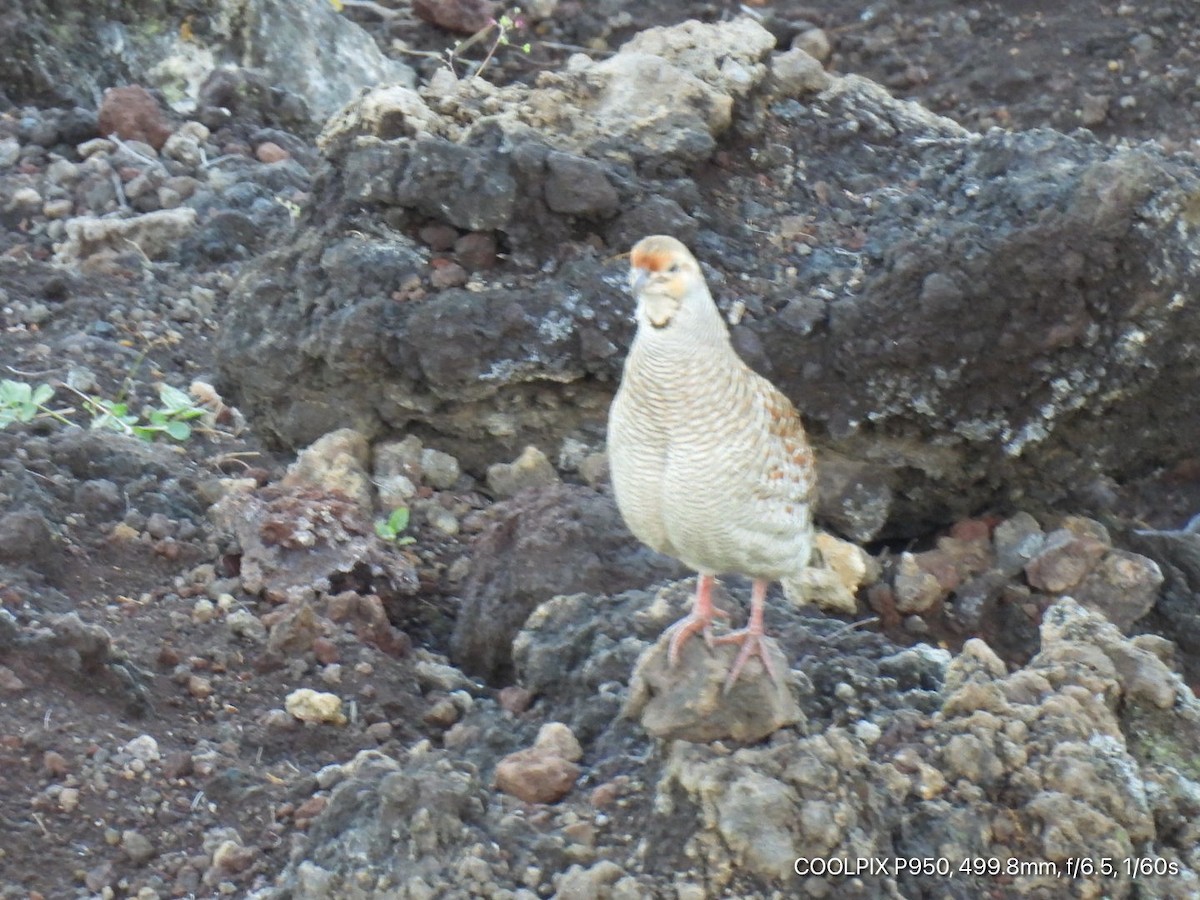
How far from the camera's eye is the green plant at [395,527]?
5.68 meters

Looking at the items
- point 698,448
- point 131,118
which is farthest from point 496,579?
point 131,118

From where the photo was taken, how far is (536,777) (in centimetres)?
420

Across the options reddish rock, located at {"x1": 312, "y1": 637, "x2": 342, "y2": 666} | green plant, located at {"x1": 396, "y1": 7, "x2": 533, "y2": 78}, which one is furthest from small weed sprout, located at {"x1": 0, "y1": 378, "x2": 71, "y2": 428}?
green plant, located at {"x1": 396, "y1": 7, "x2": 533, "y2": 78}

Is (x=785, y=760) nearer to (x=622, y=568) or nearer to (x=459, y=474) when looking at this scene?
(x=622, y=568)

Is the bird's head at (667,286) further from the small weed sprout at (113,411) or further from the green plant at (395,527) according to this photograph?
the small weed sprout at (113,411)

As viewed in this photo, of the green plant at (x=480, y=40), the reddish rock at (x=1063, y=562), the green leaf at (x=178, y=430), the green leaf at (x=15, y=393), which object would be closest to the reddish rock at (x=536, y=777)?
the reddish rock at (x=1063, y=562)

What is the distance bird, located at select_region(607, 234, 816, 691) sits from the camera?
408cm

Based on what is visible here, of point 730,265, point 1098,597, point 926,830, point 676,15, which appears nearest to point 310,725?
point 926,830

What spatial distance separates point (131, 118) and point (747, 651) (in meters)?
5.44

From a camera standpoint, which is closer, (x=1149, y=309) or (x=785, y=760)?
(x=785, y=760)

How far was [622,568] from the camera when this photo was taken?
5227mm

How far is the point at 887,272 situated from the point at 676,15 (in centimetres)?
595

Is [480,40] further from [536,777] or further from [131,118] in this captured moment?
[536,777]

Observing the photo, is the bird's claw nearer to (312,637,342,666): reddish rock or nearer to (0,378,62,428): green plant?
(312,637,342,666): reddish rock
